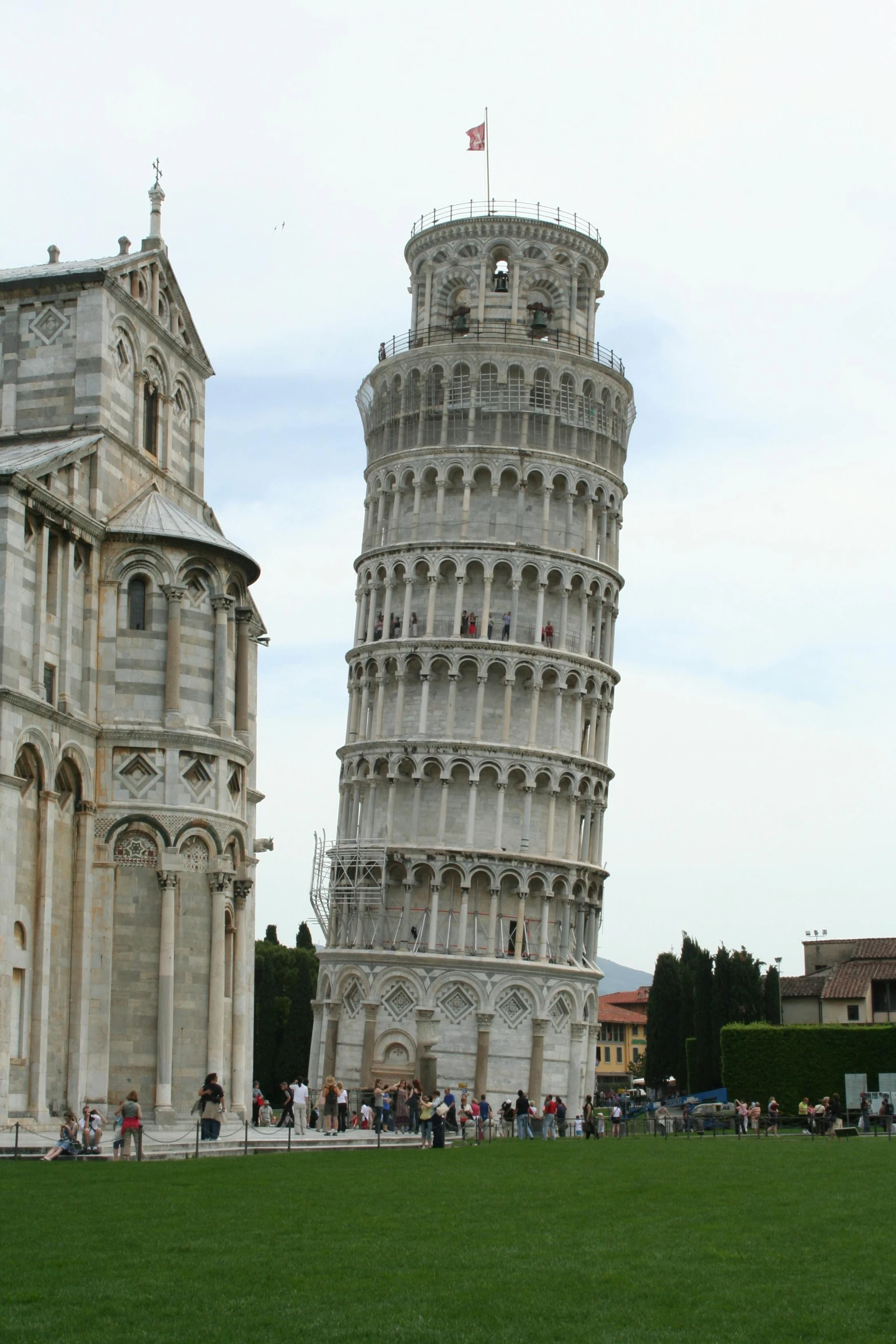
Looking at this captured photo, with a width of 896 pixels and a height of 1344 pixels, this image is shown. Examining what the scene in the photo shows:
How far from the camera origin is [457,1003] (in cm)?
6738

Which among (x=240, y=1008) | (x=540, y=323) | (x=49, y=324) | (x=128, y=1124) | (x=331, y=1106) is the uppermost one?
(x=540, y=323)

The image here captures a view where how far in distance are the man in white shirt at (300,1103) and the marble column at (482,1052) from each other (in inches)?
1072

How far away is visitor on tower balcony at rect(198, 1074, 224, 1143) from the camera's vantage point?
105 ft

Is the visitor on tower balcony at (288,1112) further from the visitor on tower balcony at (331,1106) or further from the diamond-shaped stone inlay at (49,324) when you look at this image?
the diamond-shaped stone inlay at (49,324)

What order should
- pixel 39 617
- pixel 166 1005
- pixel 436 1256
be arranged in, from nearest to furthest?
1. pixel 436 1256
2. pixel 39 617
3. pixel 166 1005

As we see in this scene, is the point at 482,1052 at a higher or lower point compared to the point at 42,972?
lower

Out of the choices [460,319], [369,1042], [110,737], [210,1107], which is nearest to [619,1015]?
[369,1042]

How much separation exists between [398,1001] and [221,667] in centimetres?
3251

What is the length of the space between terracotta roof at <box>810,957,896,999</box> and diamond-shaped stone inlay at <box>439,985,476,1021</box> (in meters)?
19.8

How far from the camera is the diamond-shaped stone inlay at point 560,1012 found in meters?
68.4

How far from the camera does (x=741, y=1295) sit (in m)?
14.4

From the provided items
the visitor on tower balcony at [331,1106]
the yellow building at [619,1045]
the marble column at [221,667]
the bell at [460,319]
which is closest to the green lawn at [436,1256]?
the marble column at [221,667]

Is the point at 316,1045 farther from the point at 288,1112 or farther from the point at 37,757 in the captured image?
the point at 37,757

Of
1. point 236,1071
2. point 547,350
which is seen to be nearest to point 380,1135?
point 236,1071
